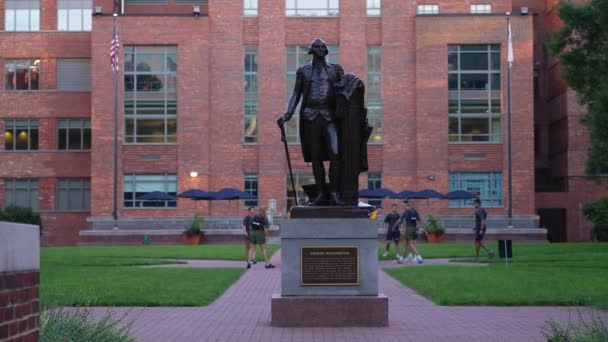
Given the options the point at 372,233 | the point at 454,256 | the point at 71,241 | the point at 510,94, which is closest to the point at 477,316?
the point at 372,233

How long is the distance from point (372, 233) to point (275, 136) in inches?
1828

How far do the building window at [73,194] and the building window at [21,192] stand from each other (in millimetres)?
1464

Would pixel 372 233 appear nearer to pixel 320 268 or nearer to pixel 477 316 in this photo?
pixel 320 268

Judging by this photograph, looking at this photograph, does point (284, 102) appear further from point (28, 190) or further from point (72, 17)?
point (28, 190)

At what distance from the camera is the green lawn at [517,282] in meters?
17.5

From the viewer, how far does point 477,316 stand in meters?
15.4

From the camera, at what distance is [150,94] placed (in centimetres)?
5903

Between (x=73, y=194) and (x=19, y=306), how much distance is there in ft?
189

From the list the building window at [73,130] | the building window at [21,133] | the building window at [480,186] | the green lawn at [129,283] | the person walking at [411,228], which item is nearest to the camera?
the green lawn at [129,283]

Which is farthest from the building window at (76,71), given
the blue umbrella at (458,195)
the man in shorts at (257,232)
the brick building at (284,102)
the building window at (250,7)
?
the man in shorts at (257,232)

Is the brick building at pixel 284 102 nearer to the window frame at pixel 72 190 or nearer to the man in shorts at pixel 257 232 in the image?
the window frame at pixel 72 190

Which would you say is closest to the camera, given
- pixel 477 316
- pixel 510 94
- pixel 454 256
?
pixel 477 316

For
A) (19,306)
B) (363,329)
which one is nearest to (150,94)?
(363,329)

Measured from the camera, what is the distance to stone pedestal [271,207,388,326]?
13.5 meters
